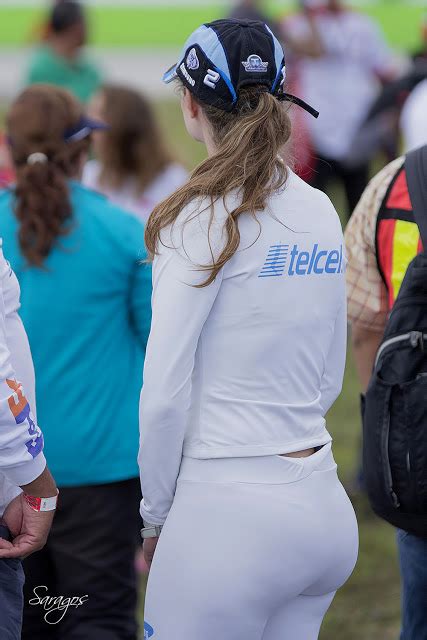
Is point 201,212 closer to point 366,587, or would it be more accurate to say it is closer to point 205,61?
point 205,61

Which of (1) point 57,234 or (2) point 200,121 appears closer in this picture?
(2) point 200,121

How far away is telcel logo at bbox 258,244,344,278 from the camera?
86.4 inches

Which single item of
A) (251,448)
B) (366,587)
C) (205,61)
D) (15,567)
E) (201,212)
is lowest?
(366,587)

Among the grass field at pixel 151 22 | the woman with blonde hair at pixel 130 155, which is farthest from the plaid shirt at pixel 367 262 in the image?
the grass field at pixel 151 22

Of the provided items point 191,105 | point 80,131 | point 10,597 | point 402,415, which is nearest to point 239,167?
point 191,105

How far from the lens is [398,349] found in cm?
242

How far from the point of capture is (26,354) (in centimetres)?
238

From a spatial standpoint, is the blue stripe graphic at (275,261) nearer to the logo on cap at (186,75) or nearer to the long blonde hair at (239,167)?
the long blonde hair at (239,167)

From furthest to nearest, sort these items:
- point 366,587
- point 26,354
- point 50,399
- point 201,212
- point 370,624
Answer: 1. point 366,587
2. point 370,624
3. point 50,399
4. point 26,354
5. point 201,212

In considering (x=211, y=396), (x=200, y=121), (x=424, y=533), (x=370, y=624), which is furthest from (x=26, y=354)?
(x=370, y=624)

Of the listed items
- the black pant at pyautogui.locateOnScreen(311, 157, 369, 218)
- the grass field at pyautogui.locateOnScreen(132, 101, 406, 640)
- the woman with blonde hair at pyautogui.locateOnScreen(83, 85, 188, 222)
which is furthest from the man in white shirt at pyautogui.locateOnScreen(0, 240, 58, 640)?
the black pant at pyautogui.locateOnScreen(311, 157, 369, 218)

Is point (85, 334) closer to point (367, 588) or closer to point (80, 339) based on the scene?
point (80, 339)

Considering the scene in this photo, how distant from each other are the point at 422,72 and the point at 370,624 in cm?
232

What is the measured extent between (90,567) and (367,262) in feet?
3.81
